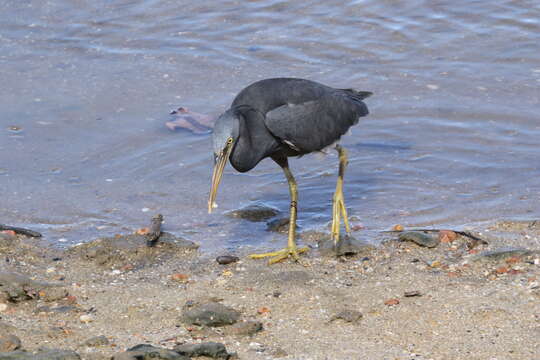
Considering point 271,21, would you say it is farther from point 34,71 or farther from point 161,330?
point 161,330

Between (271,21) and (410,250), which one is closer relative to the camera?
(410,250)

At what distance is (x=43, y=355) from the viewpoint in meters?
4.29

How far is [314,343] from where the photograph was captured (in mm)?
4809

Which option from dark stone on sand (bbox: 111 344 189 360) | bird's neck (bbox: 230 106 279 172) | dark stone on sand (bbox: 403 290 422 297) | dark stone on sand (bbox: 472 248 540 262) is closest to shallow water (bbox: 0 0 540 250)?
dark stone on sand (bbox: 472 248 540 262)

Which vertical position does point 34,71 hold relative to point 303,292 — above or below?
above

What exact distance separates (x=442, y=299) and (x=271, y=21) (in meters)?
6.64

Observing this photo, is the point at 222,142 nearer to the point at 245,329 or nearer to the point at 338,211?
the point at 245,329

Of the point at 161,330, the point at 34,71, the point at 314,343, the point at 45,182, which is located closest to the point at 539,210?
the point at 314,343

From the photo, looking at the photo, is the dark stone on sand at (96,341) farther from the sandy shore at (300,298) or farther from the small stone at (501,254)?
the small stone at (501,254)

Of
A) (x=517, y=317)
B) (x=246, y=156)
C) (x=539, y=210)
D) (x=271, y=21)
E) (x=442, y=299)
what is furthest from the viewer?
(x=271, y=21)

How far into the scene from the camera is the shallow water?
23.5 feet

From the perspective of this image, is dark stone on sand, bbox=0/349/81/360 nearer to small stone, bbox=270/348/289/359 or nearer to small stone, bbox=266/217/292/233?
small stone, bbox=270/348/289/359

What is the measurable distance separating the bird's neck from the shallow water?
90cm

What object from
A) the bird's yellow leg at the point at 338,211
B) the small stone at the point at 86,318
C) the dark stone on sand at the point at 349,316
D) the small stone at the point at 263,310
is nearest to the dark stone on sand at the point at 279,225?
the bird's yellow leg at the point at 338,211
